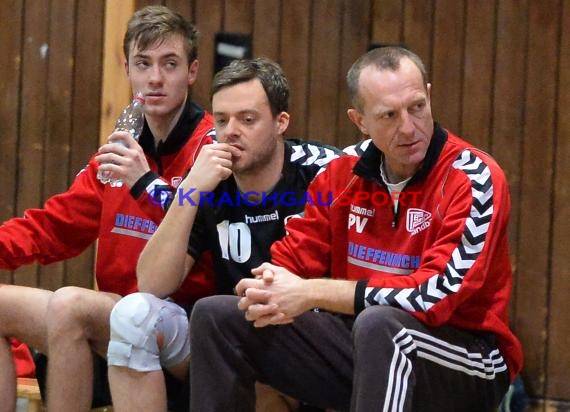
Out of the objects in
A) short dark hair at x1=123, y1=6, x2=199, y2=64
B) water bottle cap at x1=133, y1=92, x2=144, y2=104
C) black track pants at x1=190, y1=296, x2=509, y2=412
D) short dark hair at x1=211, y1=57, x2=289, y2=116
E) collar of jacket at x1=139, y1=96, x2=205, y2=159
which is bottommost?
black track pants at x1=190, y1=296, x2=509, y2=412

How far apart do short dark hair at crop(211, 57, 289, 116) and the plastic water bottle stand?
35 cm

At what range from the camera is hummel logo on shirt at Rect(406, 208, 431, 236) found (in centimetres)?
256

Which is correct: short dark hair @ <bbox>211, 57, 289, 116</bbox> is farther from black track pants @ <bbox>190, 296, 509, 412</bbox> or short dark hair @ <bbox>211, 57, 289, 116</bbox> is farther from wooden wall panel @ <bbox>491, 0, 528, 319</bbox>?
wooden wall panel @ <bbox>491, 0, 528, 319</bbox>

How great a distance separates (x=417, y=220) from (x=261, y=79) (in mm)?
655

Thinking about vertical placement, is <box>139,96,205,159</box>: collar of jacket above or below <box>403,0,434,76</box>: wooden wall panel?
below

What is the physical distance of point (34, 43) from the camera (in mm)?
3963

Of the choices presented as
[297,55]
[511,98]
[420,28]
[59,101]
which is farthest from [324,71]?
[59,101]

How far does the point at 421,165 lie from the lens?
2.60m

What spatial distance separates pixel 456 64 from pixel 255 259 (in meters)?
1.28

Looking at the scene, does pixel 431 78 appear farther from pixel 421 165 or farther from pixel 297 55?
pixel 421 165

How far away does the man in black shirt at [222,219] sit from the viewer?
2.67m

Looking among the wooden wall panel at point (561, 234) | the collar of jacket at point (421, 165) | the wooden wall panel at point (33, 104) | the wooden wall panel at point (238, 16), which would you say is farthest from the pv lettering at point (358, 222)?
the wooden wall panel at point (33, 104)

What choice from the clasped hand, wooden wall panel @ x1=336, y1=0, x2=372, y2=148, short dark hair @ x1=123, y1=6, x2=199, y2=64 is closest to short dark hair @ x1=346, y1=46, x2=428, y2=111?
the clasped hand

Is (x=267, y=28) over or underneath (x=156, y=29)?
over
